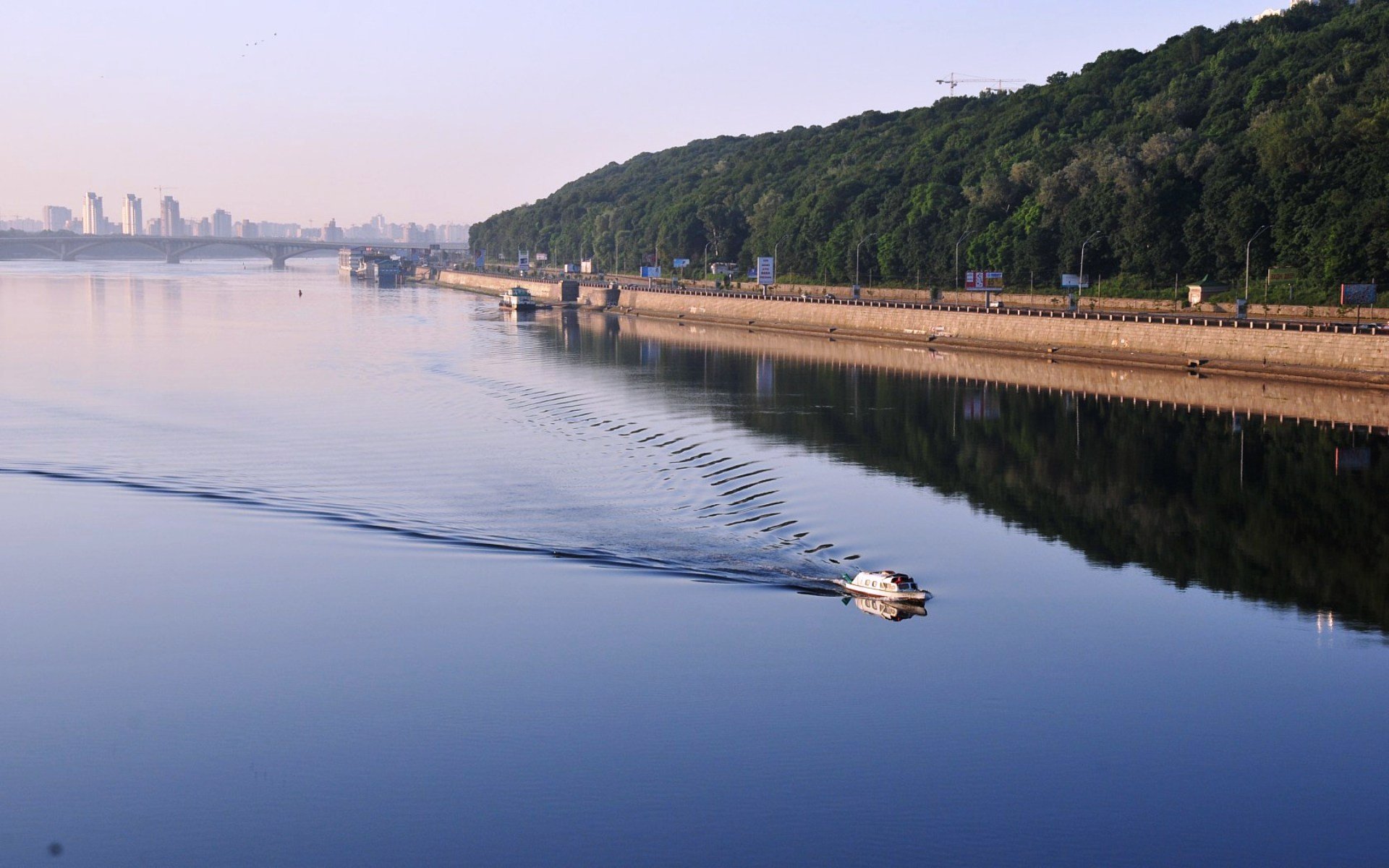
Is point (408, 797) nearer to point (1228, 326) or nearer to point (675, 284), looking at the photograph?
point (1228, 326)

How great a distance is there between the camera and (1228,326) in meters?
69.2

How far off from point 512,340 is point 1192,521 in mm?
69855

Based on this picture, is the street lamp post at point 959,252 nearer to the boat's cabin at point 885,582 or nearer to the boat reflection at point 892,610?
the boat's cabin at point 885,582

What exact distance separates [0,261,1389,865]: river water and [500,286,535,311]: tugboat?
8838cm

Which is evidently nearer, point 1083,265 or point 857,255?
point 1083,265

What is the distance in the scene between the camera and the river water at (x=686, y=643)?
19.5m

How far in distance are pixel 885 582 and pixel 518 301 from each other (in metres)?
118

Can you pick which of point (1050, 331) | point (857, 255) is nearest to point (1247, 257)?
point (1050, 331)

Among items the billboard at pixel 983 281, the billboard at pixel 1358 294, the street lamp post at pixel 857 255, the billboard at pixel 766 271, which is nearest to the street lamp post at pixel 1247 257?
the billboard at pixel 1358 294

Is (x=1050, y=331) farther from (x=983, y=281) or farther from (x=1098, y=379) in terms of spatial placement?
(x=983, y=281)

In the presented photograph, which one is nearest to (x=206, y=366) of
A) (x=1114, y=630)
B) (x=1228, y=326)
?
(x=1228, y=326)

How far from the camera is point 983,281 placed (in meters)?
99.9

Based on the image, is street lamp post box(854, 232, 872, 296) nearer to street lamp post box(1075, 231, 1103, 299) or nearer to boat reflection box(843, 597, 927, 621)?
street lamp post box(1075, 231, 1103, 299)

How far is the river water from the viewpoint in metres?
19.5
